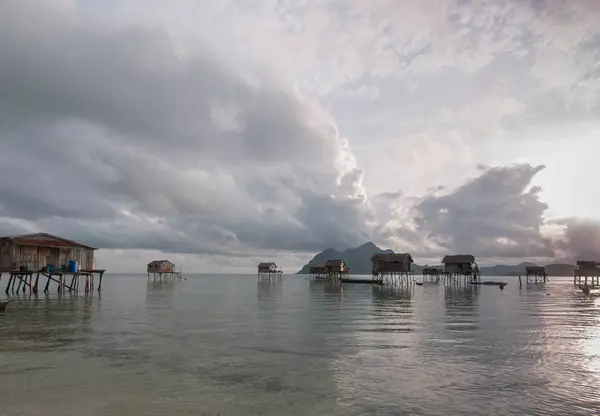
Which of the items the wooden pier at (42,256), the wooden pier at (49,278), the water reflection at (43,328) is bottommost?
the water reflection at (43,328)

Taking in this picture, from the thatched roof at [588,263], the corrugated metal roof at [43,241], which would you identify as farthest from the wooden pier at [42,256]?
the thatched roof at [588,263]

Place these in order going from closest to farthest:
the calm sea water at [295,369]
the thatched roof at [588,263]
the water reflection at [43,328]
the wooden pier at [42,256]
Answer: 1. the calm sea water at [295,369]
2. the water reflection at [43,328]
3. the wooden pier at [42,256]
4. the thatched roof at [588,263]

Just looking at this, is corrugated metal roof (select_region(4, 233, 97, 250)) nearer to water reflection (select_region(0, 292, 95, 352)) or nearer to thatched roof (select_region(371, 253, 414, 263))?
water reflection (select_region(0, 292, 95, 352))

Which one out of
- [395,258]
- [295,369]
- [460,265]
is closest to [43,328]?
[295,369]

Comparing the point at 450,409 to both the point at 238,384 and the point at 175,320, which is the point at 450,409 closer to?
the point at 238,384

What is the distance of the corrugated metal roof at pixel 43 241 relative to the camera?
4834 centimetres

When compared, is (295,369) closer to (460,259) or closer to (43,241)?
(43,241)

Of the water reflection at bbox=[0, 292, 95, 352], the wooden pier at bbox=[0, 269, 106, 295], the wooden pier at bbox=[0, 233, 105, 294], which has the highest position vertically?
the wooden pier at bbox=[0, 233, 105, 294]

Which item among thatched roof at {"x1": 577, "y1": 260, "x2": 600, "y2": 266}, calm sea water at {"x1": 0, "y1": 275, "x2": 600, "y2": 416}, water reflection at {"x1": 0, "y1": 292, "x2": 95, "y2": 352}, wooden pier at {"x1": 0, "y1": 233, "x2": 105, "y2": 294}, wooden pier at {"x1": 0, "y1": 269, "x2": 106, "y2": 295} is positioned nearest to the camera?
calm sea water at {"x1": 0, "y1": 275, "x2": 600, "y2": 416}

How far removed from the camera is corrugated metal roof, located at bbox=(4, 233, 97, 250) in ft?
159

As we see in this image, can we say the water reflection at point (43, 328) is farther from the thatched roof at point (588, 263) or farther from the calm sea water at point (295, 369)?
the thatched roof at point (588, 263)

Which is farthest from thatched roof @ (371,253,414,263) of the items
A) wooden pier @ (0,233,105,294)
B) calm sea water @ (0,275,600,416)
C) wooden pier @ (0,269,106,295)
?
calm sea water @ (0,275,600,416)

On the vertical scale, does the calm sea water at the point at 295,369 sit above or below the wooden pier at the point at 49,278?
below

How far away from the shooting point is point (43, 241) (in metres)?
50.7
